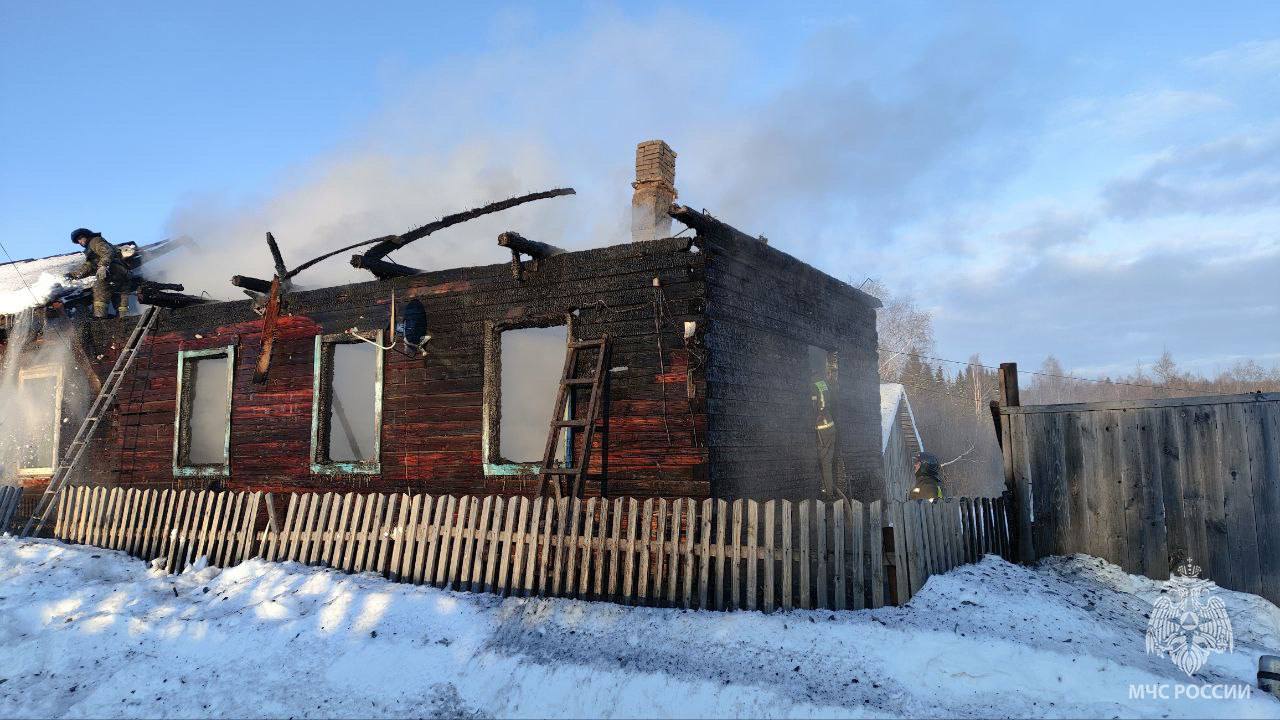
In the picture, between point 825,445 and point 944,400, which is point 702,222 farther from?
point 944,400

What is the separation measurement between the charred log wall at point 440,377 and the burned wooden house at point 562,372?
0.09 feet

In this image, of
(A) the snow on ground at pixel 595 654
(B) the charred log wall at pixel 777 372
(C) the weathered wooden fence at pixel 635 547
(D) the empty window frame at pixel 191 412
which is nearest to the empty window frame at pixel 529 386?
(D) the empty window frame at pixel 191 412

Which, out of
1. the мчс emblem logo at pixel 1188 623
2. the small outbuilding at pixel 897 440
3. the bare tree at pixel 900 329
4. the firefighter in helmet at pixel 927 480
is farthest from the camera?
the bare tree at pixel 900 329

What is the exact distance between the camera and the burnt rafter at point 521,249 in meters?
10.1

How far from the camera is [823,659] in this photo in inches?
244

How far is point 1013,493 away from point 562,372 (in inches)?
286

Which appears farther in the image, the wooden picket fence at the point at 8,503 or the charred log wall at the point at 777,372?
the wooden picket fence at the point at 8,503

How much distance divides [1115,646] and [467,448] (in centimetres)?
850

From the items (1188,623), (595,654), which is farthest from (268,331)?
(1188,623)

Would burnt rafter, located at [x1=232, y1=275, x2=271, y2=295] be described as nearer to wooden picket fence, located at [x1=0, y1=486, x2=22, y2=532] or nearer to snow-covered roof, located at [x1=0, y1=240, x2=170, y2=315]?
wooden picket fence, located at [x1=0, y1=486, x2=22, y2=532]

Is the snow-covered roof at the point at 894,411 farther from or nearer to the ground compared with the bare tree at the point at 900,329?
nearer to the ground

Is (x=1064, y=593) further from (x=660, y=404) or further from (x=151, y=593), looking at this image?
(x=151, y=593)

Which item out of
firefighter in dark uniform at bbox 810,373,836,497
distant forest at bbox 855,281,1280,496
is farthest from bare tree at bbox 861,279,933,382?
firefighter in dark uniform at bbox 810,373,836,497

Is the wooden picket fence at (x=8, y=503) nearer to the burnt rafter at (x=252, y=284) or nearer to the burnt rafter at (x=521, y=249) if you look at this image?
the burnt rafter at (x=252, y=284)
